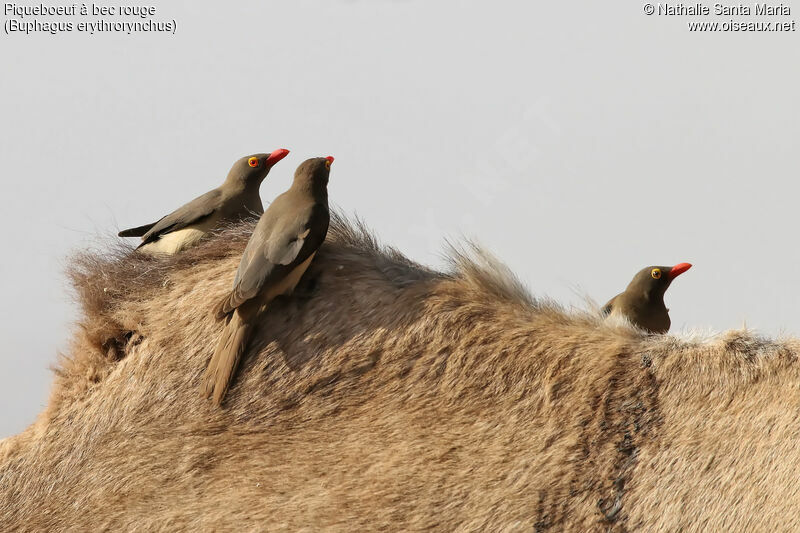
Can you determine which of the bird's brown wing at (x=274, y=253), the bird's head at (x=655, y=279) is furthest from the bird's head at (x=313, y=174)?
the bird's head at (x=655, y=279)

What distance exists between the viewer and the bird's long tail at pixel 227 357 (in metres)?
4.76

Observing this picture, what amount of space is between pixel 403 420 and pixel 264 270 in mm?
977

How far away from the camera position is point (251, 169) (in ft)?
18.7

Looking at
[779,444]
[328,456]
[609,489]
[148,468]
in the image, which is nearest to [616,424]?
[609,489]

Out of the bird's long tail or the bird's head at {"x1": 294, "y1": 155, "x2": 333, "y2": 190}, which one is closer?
the bird's long tail

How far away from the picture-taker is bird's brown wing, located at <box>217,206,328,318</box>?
4.63 metres

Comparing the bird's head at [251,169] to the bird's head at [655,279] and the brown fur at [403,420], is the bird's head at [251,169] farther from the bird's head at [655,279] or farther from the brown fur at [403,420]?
the bird's head at [655,279]

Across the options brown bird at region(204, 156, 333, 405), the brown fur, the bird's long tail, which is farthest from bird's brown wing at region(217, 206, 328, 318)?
the brown fur

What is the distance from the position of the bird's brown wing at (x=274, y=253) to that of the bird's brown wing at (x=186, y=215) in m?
0.77

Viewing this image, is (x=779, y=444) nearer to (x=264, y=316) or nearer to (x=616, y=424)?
(x=616, y=424)

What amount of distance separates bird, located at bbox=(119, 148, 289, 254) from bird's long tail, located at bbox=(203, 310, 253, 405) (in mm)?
902

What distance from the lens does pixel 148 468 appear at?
15.6 feet

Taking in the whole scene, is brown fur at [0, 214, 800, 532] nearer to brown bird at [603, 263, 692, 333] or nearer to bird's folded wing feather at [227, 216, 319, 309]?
bird's folded wing feather at [227, 216, 319, 309]

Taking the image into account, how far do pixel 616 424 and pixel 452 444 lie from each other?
0.77 meters
